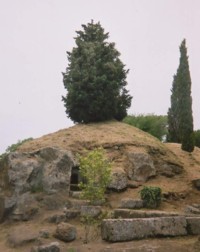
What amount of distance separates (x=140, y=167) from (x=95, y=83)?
6.57 meters

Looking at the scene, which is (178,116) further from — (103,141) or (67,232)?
(67,232)

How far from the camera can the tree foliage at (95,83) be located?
25.0 m

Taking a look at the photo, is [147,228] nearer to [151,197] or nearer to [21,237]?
[21,237]

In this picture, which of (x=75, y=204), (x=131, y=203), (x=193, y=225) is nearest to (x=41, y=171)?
(x=75, y=204)

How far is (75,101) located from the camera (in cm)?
2528

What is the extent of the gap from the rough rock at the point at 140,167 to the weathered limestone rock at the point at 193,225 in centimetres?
773

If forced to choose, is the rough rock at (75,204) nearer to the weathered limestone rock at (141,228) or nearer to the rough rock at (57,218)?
the rough rock at (57,218)

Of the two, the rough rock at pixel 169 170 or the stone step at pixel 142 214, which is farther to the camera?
the rough rock at pixel 169 170

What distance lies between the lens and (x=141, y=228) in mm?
12992

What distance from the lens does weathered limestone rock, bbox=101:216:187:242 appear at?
12789 mm

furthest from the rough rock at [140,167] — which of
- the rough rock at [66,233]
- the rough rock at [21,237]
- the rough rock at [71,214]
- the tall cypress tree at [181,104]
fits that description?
the rough rock at [66,233]

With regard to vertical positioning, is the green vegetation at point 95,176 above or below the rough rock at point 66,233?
above

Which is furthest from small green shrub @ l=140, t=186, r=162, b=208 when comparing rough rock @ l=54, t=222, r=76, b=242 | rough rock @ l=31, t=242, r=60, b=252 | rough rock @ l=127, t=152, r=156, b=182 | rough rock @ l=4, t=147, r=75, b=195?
rough rock @ l=31, t=242, r=60, b=252

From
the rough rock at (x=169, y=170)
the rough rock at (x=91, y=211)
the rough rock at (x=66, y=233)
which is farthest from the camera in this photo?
the rough rock at (x=169, y=170)
